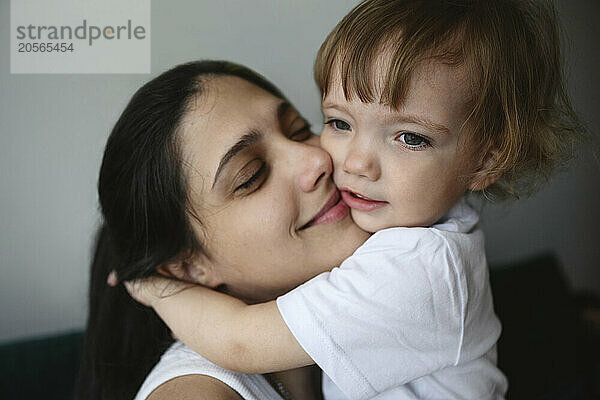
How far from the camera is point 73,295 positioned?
3.40 ft

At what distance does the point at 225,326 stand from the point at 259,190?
6.9 inches

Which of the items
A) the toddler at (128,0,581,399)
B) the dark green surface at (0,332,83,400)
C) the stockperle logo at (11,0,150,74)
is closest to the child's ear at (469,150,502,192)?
the toddler at (128,0,581,399)

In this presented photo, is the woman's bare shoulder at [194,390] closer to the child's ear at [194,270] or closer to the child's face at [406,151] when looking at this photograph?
the child's ear at [194,270]

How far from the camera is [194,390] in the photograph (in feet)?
2.55

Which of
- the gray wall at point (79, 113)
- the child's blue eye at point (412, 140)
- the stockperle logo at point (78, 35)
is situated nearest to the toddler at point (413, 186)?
the child's blue eye at point (412, 140)

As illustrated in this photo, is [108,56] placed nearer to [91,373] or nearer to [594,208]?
[91,373]

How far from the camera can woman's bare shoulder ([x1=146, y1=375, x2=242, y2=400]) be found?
2.52 feet

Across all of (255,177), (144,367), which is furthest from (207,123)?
(144,367)

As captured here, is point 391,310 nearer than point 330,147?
Yes

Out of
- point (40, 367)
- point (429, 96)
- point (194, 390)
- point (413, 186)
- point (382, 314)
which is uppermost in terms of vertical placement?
point (429, 96)

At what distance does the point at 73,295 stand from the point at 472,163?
0.68 metres

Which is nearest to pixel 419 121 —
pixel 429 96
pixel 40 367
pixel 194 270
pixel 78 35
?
pixel 429 96

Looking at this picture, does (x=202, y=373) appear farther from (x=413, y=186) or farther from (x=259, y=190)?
(x=413, y=186)

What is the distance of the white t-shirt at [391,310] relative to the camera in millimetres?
669
